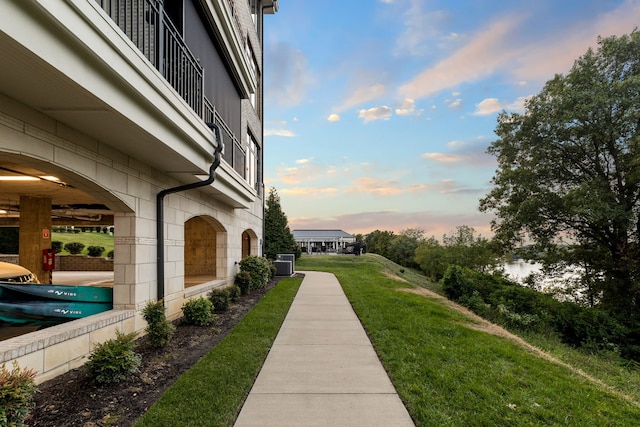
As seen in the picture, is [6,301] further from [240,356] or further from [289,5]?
[289,5]

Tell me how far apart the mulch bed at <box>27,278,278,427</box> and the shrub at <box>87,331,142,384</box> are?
10cm

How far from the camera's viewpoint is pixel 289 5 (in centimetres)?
2075

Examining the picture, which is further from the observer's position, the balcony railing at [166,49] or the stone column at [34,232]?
the stone column at [34,232]

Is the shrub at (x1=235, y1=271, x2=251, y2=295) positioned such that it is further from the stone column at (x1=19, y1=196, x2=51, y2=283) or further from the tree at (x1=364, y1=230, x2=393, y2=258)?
the tree at (x1=364, y1=230, x2=393, y2=258)

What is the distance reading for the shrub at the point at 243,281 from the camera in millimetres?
11086

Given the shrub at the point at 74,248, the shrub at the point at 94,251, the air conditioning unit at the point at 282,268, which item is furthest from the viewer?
the shrub at the point at 74,248

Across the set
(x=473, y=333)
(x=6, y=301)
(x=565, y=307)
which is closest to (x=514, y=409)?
(x=473, y=333)

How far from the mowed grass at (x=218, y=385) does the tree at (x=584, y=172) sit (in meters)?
14.4

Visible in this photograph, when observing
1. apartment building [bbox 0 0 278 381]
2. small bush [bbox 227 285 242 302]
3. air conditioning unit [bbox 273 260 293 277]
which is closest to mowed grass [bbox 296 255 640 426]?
small bush [bbox 227 285 242 302]

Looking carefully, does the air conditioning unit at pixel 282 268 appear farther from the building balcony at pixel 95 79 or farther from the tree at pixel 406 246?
the tree at pixel 406 246

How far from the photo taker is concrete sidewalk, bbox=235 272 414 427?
3.45 m

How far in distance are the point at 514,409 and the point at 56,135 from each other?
231 inches

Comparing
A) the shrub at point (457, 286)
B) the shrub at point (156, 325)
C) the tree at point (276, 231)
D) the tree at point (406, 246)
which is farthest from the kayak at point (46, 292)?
the tree at point (406, 246)

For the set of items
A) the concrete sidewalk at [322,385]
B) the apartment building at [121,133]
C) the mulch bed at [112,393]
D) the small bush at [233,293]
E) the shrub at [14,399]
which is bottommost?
the concrete sidewalk at [322,385]
